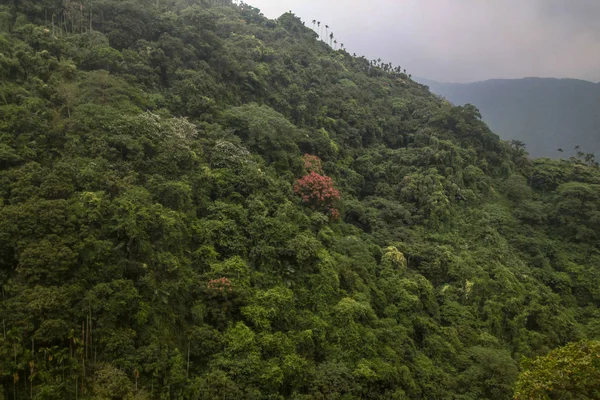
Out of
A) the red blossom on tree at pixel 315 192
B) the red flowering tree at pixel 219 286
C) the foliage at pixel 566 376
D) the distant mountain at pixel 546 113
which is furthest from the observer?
the distant mountain at pixel 546 113

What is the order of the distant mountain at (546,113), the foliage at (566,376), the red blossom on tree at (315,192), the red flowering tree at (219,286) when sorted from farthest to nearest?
the distant mountain at (546,113) → the red blossom on tree at (315,192) → the red flowering tree at (219,286) → the foliage at (566,376)

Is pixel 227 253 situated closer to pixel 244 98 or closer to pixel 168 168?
pixel 168 168

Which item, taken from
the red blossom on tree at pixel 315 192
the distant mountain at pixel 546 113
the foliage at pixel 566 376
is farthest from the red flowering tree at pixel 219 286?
the distant mountain at pixel 546 113

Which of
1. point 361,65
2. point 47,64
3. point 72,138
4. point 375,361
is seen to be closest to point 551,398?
point 375,361

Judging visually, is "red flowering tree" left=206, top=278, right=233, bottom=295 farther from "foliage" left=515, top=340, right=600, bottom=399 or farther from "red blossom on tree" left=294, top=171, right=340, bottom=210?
"foliage" left=515, top=340, right=600, bottom=399

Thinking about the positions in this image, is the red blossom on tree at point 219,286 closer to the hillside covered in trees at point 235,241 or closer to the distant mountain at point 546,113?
the hillside covered in trees at point 235,241

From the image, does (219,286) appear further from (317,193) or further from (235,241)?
(317,193)
